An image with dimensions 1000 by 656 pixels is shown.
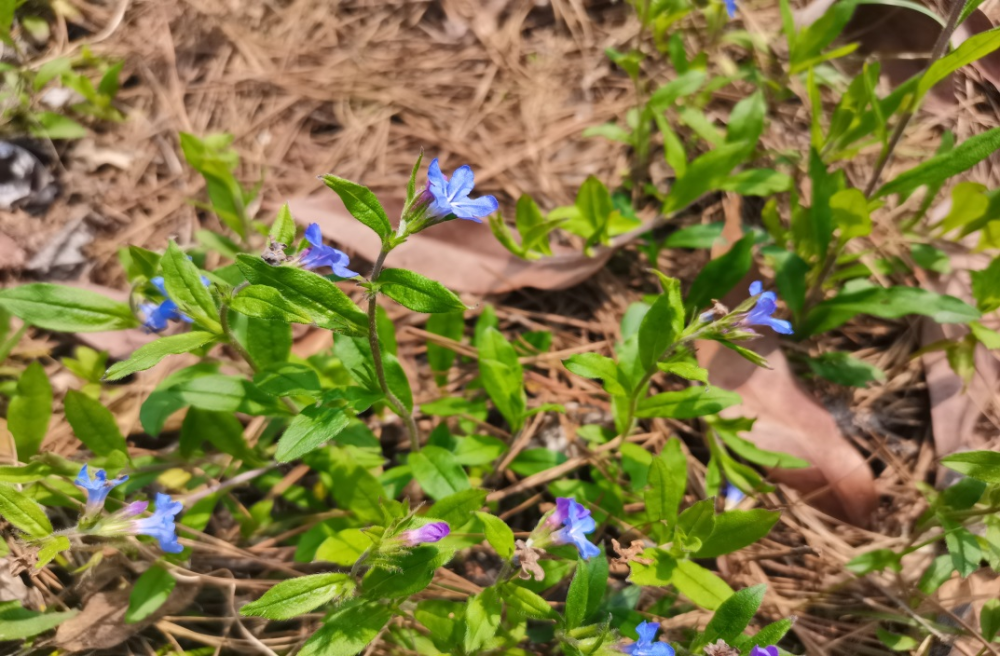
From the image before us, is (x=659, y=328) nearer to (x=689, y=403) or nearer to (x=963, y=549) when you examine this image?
(x=689, y=403)

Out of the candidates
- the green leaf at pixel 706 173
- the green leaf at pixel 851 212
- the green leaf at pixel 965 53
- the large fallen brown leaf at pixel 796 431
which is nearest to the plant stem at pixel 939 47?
the green leaf at pixel 965 53

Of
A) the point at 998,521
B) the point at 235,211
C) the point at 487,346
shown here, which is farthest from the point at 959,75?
the point at 235,211

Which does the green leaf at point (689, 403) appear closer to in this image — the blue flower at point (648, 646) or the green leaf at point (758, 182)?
the blue flower at point (648, 646)

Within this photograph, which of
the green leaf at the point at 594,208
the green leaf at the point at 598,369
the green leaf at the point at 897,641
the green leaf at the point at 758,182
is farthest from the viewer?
the green leaf at the point at 758,182

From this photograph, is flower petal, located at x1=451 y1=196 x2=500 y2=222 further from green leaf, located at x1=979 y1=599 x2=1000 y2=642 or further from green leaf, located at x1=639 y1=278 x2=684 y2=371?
green leaf, located at x1=979 y1=599 x2=1000 y2=642

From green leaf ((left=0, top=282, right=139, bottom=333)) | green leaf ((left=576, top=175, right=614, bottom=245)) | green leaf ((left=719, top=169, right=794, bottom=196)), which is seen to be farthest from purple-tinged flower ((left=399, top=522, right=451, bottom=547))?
green leaf ((left=719, top=169, right=794, bottom=196))

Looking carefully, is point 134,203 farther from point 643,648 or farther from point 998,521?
point 998,521

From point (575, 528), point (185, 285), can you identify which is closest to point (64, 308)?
point (185, 285)

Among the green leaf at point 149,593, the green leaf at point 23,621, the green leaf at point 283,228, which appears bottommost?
the green leaf at point 23,621

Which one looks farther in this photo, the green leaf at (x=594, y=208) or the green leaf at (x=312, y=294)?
the green leaf at (x=594, y=208)
